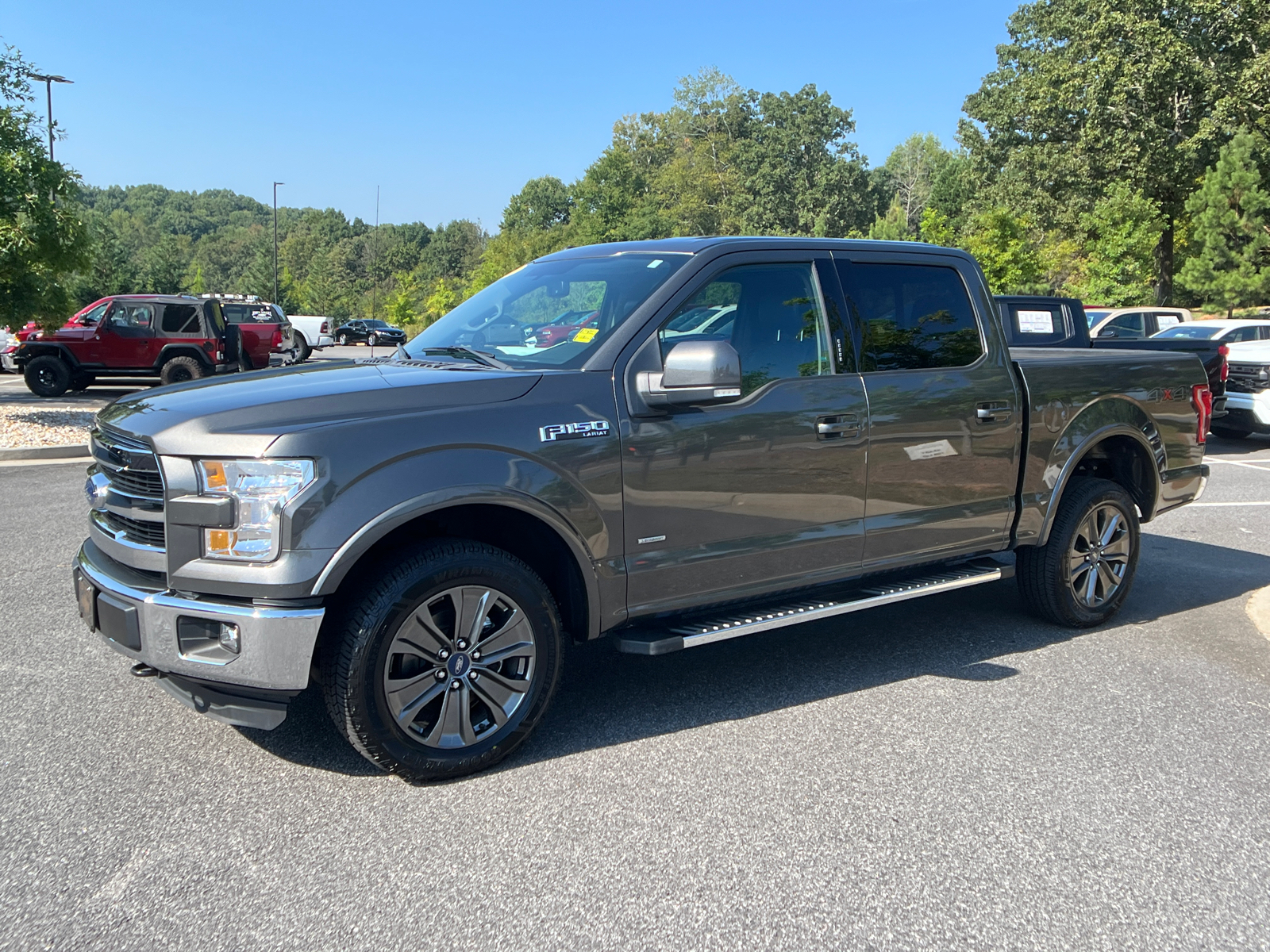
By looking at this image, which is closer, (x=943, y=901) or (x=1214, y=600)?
(x=943, y=901)

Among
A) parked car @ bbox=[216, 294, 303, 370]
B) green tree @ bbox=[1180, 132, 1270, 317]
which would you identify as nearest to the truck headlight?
parked car @ bbox=[216, 294, 303, 370]

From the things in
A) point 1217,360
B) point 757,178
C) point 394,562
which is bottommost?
point 394,562

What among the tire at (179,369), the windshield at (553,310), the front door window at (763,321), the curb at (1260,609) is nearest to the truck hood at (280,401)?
the windshield at (553,310)

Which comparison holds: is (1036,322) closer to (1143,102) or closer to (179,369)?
(179,369)

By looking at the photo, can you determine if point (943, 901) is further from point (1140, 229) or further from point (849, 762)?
point (1140, 229)

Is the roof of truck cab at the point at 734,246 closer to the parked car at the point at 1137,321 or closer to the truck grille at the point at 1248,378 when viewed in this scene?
the truck grille at the point at 1248,378

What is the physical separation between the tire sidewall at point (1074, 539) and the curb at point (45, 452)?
11617 millimetres

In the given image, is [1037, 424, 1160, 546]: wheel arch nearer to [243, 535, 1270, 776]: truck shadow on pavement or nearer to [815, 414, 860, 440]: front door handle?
[243, 535, 1270, 776]: truck shadow on pavement

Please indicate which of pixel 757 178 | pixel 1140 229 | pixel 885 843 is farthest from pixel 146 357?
pixel 757 178

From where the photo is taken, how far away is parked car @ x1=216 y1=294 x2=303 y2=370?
23716mm

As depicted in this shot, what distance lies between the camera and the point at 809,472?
442 centimetres

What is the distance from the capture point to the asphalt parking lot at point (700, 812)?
2.88 meters

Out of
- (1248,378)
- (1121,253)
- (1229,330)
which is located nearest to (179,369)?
(1248,378)

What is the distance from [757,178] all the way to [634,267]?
97071mm
